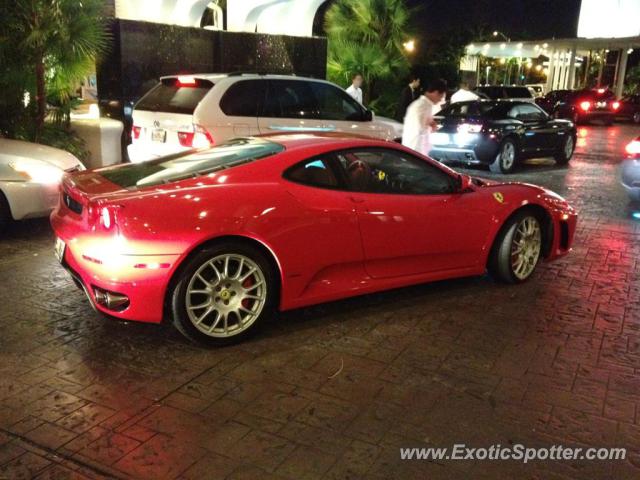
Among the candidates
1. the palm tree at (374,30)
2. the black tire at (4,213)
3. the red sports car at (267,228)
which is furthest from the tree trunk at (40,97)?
the palm tree at (374,30)

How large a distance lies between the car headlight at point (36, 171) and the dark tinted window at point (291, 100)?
2895 millimetres

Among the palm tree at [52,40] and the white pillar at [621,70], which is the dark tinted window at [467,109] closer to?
the palm tree at [52,40]

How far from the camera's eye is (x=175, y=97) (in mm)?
8195

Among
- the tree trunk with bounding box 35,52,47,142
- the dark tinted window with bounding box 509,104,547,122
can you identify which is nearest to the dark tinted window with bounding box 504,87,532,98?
the dark tinted window with bounding box 509,104,547,122

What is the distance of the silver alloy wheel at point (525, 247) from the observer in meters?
5.57

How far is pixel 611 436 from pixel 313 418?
1584 millimetres

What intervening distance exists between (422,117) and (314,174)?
3582 mm

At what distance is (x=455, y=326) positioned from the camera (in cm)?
477

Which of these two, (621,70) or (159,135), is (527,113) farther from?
(621,70)

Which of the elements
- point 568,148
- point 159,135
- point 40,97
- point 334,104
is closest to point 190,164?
point 159,135

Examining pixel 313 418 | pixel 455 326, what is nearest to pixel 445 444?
pixel 313 418

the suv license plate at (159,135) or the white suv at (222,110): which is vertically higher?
the white suv at (222,110)

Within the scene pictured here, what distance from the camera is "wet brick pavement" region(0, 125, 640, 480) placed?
3.11m

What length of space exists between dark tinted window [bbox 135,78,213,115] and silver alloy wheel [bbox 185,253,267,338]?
412 centimetres
